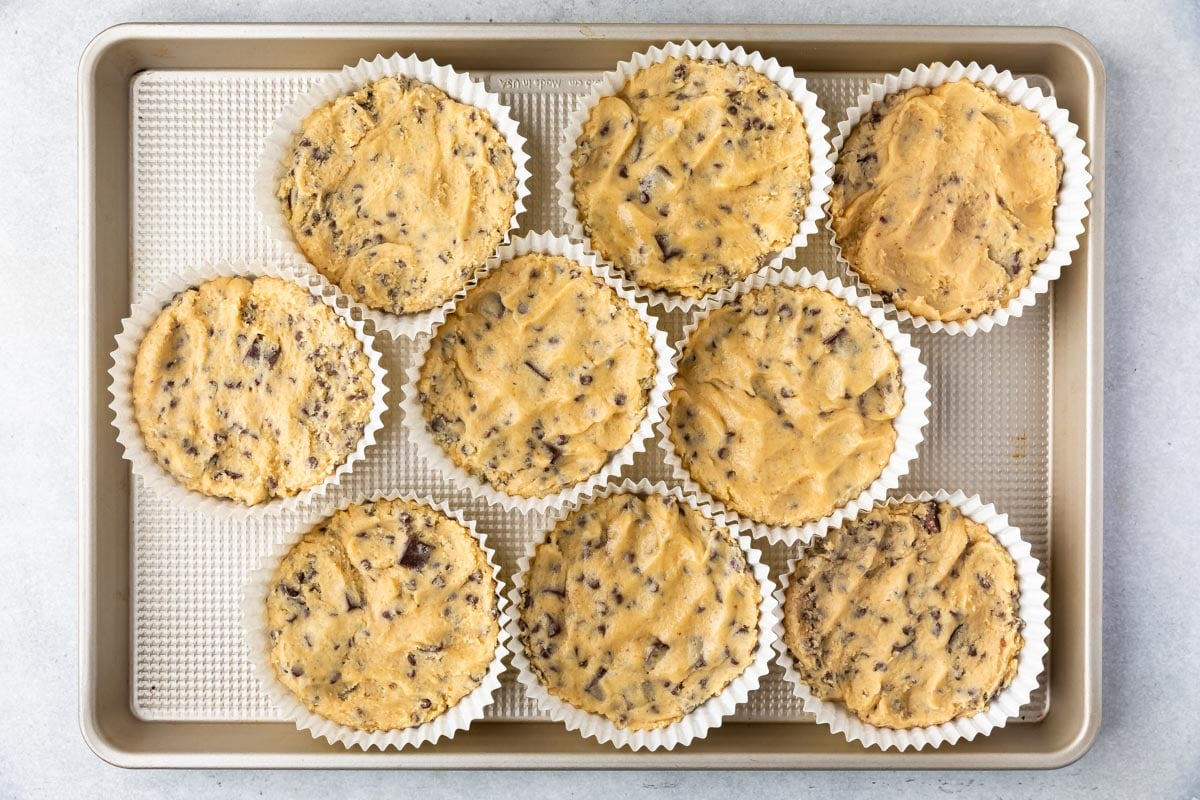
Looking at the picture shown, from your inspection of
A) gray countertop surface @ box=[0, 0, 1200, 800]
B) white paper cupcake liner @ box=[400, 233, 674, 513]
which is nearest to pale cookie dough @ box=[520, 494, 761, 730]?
white paper cupcake liner @ box=[400, 233, 674, 513]

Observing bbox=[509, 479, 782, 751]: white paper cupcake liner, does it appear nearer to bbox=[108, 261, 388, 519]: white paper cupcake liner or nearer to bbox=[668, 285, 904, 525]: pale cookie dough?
bbox=[668, 285, 904, 525]: pale cookie dough

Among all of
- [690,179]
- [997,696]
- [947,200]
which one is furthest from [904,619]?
[690,179]

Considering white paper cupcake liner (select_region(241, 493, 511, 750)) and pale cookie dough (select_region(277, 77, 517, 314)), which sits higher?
pale cookie dough (select_region(277, 77, 517, 314))

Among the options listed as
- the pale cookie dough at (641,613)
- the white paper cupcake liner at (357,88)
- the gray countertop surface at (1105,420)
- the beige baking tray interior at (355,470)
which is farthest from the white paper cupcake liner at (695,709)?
the white paper cupcake liner at (357,88)

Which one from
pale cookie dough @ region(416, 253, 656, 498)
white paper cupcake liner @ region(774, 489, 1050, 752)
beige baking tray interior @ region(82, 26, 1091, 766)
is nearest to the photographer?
pale cookie dough @ region(416, 253, 656, 498)

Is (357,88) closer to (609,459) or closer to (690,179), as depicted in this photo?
(690,179)

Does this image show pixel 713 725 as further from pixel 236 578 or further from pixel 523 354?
pixel 236 578
